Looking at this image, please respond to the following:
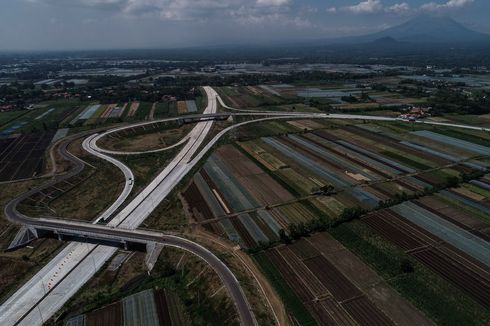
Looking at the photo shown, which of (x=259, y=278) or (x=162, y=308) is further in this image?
(x=259, y=278)

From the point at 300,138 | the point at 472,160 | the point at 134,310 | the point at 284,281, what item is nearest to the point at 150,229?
the point at 134,310

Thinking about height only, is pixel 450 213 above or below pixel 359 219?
above

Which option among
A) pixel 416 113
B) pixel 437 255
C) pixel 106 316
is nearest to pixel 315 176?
pixel 437 255

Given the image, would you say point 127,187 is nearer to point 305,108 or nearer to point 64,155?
point 64,155

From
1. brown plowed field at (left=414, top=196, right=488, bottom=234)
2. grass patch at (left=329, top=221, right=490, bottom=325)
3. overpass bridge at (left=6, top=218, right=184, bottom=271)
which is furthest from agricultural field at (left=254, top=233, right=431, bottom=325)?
brown plowed field at (left=414, top=196, right=488, bottom=234)

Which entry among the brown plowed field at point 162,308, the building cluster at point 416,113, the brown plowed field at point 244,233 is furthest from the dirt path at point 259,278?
the building cluster at point 416,113

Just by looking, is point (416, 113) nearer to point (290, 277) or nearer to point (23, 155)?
point (290, 277)

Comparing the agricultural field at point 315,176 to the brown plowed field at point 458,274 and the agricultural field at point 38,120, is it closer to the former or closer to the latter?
the brown plowed field at point 458,274

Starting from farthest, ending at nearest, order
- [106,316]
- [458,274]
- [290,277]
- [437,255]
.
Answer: [437,255], [290,277], [458,274], [106,316]
